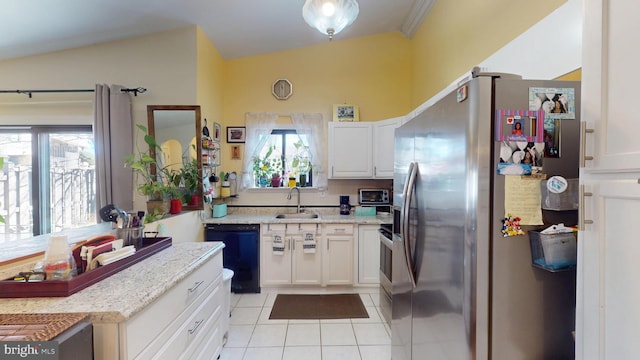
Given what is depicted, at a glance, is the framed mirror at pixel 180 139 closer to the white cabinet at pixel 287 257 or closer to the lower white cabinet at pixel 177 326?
the white cabinet at pixel 287 257

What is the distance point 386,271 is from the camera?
265 centimetres

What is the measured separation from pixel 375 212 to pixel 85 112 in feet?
12.1

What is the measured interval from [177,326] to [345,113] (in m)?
3.16

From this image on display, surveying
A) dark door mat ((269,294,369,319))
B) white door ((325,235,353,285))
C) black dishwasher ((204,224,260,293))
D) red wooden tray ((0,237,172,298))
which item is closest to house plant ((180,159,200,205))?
black dishwasher ((204,224,260,293))

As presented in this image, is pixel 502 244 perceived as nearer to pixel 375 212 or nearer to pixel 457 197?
pixel 457 197

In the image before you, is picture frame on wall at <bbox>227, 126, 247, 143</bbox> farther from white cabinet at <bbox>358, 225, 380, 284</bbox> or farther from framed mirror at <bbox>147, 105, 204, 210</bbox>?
white cabinet at <bbox>358, 225, 380, 284</bbox>

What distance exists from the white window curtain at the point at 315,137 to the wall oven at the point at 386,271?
1.31 m

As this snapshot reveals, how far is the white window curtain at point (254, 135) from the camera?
3789 mm

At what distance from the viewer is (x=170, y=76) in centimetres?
296

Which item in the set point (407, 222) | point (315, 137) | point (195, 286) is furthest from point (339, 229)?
point (195, 286)

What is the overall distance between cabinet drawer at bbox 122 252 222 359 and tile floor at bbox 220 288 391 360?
2.80 feet

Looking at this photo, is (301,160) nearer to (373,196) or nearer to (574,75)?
(373,196)

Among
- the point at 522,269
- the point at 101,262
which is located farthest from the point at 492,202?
the point at 101,262

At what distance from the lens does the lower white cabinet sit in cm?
96
